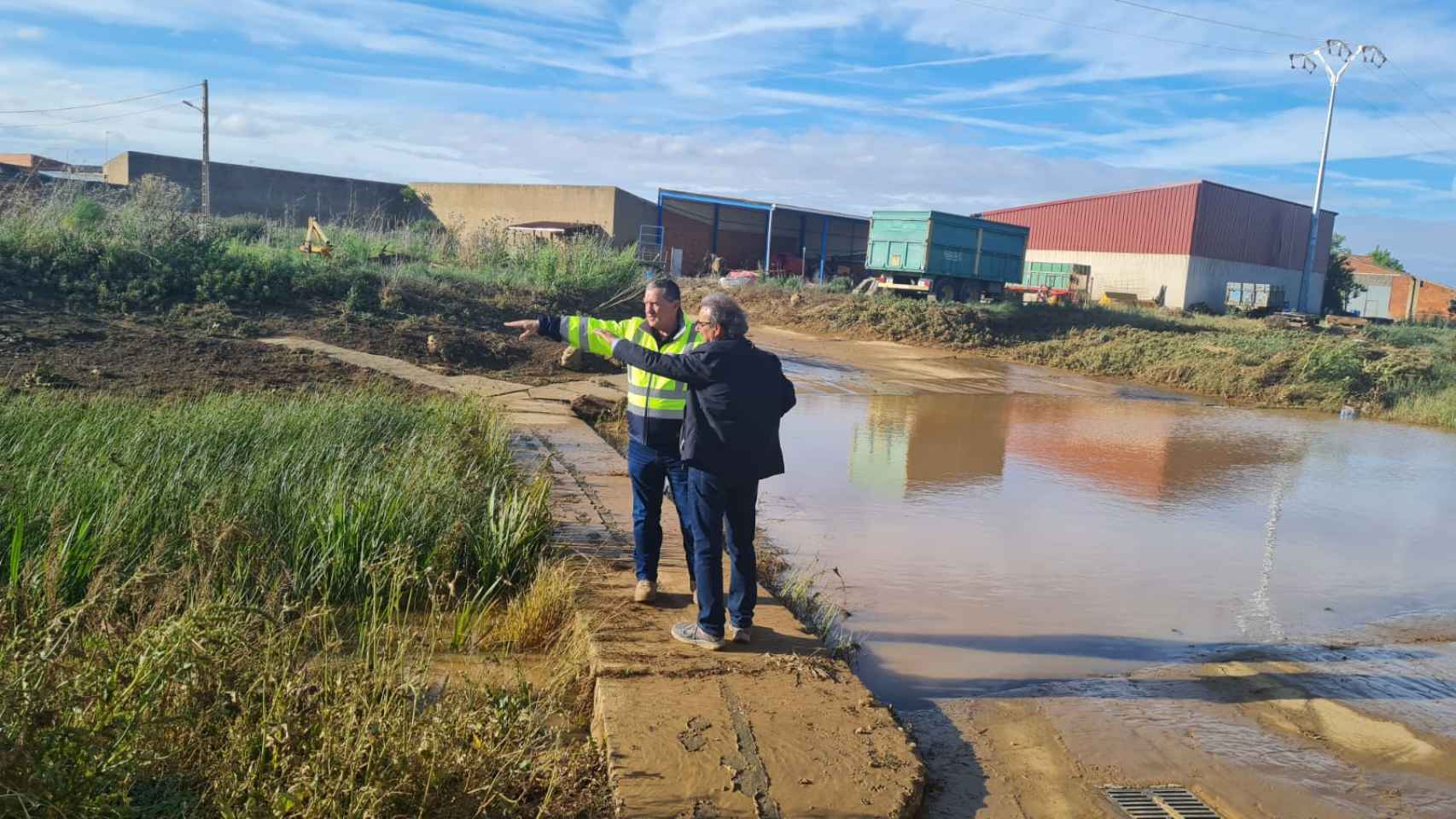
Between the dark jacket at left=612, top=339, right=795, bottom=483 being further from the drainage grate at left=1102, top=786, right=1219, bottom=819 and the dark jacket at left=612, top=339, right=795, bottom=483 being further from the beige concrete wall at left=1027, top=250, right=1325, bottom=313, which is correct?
the beige concrete wall at left=1027, top=250, right=1325, bottom=313

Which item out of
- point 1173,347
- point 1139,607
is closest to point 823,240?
point 1173,347

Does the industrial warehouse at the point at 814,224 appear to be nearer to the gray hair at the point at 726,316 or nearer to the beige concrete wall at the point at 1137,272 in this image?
the beige concrete wall at the point at 1137,272

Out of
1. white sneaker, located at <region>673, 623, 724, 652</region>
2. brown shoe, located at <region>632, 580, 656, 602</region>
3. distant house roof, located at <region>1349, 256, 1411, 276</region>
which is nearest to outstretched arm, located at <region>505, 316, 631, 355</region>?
brown shoe, located at <region>632, 580, 656, 602</region>

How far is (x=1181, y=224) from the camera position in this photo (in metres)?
45.0

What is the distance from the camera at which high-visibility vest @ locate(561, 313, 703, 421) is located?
5152mm

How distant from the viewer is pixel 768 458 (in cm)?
484

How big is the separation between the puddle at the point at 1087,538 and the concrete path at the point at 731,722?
86cm

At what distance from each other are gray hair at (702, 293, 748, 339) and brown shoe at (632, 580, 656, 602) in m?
1.34

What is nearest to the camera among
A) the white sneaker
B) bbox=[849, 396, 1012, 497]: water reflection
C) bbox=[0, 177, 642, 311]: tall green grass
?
the white sneaker

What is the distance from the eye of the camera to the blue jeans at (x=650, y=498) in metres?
5.23

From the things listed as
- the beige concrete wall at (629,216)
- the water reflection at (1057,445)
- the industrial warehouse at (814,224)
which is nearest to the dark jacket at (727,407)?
the water reflection at (1057,445)

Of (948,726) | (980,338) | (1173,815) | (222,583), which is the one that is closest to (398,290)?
(222,583)

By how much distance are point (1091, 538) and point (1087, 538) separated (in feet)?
0.11

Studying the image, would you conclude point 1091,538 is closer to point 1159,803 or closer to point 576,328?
point 1159,803
